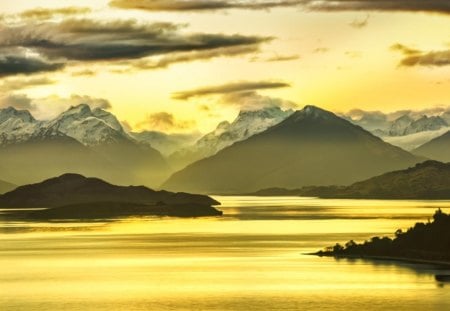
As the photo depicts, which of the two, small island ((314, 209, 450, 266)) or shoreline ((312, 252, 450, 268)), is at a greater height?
small island ((314, 209, 450, 266))

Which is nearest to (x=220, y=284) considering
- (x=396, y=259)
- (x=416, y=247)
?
→ (x=396, y=259)

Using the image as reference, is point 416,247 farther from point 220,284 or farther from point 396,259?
point 220,284

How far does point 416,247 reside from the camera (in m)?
182

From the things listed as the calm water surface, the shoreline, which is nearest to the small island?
the shoreline

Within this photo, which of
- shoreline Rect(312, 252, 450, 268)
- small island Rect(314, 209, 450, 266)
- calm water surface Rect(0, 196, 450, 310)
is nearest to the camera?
calm water surface Rect(0, 196, 450, 310)

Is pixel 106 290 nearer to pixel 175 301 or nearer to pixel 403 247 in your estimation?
pixel 175 301

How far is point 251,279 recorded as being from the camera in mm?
159250

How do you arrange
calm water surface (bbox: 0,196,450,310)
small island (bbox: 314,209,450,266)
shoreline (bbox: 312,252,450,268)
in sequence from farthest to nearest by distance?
small island (bbox: 314,209,450,266), shoreline (bbox: 312,252,450,268), calm water surface (bbox: 0,196,450,310)

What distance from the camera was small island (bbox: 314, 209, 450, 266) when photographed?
17604 cm

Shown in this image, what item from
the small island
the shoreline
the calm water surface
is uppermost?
the small island

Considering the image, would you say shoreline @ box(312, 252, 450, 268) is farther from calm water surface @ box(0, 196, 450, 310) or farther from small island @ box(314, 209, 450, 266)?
calm water surface @ box(0, 196, 450, 310)

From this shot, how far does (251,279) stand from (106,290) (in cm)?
2363

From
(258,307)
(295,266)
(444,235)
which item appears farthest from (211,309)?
(444,235)

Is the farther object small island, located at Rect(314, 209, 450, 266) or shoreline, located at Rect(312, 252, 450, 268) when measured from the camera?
small island, located at Rect(314, 209, 450, 266)
